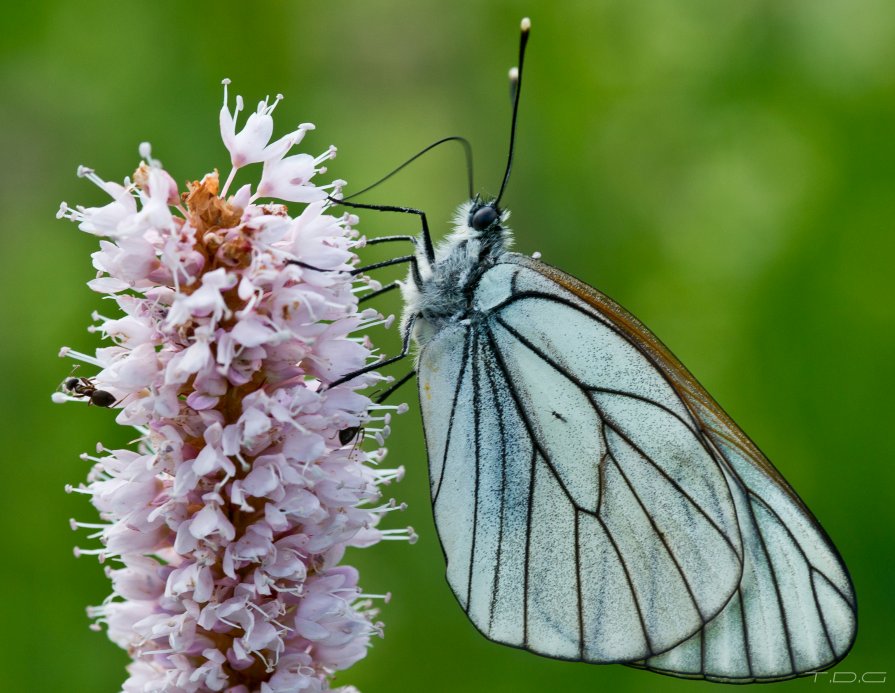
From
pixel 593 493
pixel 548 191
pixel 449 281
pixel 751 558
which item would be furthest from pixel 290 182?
pixel 548 191

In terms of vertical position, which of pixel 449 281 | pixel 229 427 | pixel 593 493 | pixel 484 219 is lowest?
pixel 229 427

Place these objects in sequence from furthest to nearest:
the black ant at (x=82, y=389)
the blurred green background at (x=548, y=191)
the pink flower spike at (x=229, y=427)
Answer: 1. the blurred green background at (x=548, y=191)
2. the black ant at (x=82, y=389)
3. the pink flower spike at (x=229, y=427)

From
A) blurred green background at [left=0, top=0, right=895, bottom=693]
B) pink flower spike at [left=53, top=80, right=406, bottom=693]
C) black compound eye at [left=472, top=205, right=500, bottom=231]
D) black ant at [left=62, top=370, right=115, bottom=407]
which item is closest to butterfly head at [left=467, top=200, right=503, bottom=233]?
black compound eye at [left=472, top=205, right=500, bottom=231]

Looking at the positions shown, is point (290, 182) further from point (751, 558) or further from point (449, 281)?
point (751, 558)

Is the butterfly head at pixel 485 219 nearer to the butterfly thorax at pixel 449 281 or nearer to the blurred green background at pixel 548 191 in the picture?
the butterfly thorax at pixel 449 281

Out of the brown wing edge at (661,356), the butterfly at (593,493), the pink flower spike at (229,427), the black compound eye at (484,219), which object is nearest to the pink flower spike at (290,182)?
the pink flower spike at (229,427)

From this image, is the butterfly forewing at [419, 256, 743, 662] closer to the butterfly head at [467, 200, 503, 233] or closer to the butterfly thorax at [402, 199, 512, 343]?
the butterfly thorax at [402, 199, 512, 343]

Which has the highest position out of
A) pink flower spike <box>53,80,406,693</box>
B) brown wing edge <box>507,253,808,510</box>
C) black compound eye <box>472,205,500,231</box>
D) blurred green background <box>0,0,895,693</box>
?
blurred green background <box>0,0,895,693</box>
